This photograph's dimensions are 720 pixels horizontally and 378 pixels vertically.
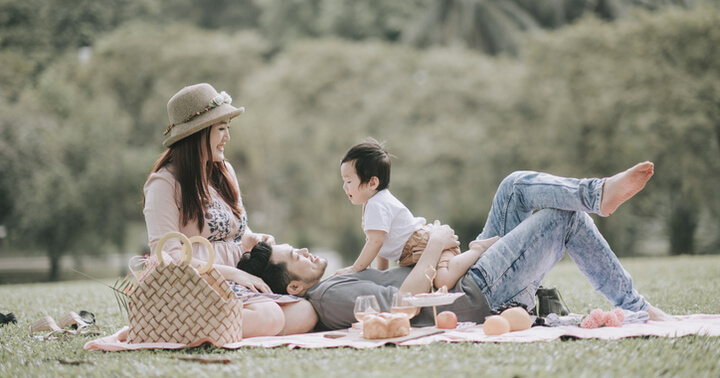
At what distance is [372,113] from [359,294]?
68.7ft

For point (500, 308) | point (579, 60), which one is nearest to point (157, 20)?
point (579, 60)

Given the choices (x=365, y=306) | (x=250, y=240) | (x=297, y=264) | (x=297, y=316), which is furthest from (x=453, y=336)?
(x=250, y=240)

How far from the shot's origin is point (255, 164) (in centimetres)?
2433

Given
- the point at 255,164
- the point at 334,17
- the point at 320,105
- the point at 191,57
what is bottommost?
the point at 255,164

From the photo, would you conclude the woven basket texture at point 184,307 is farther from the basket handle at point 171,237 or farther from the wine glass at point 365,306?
the wine glass at point 365,306

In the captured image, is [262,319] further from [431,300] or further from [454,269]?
[454,269]

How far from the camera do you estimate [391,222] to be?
4.21 metres

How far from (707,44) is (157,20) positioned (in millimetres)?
22669

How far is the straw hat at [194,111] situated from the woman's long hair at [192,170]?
64mm

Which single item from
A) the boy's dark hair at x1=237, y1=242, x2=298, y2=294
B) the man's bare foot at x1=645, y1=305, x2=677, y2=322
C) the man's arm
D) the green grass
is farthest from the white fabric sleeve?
the man's bare foot at x1=645, y1=305, x2=677, y2=322

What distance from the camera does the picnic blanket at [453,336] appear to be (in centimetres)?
335

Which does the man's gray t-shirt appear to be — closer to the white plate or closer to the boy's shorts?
the boy's shorts

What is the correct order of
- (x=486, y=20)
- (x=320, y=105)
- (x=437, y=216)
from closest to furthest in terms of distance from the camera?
(x=437, y=216), (x=320, y=105), (x=486, y=20)

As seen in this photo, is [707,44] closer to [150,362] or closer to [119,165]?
[119,165]
